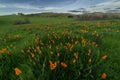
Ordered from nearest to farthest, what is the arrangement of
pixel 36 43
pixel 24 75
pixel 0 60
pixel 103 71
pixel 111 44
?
pixel 24 75
pixel 103 71
pixel 0 60
pixel 36 43
pixel 111 44

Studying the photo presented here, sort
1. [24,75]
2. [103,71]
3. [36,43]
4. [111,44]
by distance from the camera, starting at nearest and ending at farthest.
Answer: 1. [24,75]
2. [103,71]
3. [36,43]
4. [111,44]

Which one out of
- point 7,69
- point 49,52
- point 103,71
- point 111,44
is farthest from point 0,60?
point 111,44

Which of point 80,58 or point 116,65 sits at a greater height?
point 80,58

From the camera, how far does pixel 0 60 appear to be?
7.27m

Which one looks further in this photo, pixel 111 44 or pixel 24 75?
pixel 111 44

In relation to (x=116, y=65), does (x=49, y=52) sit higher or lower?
higher

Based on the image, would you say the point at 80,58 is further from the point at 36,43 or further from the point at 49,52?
the point at 36,43

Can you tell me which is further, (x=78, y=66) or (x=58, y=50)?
(x=58, y=50)

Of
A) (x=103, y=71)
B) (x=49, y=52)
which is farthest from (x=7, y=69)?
(x=103, y=71)

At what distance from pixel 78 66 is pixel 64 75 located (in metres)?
0.40

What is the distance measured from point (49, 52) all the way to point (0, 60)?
136 cm

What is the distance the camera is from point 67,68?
20.2ft

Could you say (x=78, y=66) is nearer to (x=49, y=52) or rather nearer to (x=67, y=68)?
(x=67, y=68)

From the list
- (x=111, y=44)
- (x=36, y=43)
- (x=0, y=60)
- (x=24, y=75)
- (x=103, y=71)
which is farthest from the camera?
(x=111, y=44)
